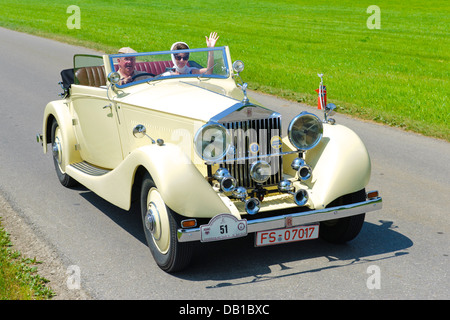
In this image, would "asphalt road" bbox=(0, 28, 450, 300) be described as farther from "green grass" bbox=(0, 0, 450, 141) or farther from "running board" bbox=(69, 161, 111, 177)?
"green grass" bbox=(0, 0, 450, 141)

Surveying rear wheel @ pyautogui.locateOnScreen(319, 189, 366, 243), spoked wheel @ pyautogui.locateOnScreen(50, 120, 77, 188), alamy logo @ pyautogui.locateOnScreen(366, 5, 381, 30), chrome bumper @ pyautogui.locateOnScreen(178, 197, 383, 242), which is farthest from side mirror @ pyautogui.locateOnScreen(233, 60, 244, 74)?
alamy logo @ pyautogui.locateOnScreen(366, 5, 381, 30)

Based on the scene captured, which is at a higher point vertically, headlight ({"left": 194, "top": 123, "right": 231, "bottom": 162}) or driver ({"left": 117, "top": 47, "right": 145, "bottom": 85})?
driver ({"left": 117, "top": 47, "right": 145, "bottom": 85})

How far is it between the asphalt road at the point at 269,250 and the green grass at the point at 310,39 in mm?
2999

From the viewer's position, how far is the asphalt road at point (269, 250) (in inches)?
176

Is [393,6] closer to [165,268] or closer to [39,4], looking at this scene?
[39,4]

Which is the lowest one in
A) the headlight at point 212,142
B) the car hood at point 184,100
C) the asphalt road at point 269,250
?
the asphalt road at point 269,250

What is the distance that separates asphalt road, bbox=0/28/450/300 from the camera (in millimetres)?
4477

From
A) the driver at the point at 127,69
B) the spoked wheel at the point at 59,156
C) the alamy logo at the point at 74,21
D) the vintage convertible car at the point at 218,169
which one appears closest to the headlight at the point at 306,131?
the vintage convertible car at the point at 218,169

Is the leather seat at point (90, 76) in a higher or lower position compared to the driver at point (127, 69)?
lower

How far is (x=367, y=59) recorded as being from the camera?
60.0ft

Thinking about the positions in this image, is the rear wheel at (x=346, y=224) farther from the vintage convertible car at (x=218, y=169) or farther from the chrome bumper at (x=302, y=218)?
the chrome bumper at (x=302, y=218)

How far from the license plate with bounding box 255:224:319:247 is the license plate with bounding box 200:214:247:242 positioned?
0.21 metres

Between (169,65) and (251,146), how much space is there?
1.98 meters

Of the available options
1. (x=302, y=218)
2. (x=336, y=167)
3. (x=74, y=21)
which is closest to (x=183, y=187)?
(x=302, y=218)
